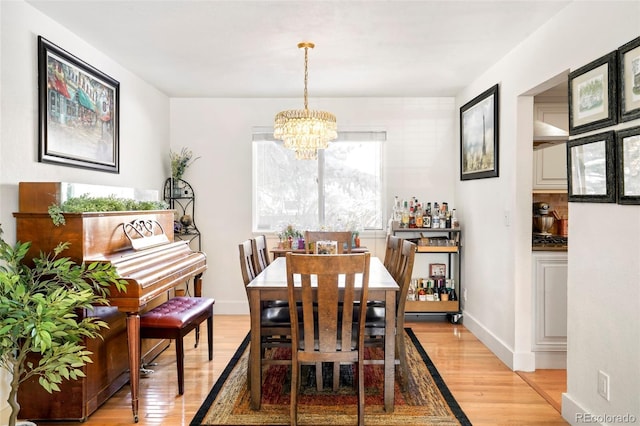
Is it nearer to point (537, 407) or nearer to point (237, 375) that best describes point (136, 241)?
point (237, 375)

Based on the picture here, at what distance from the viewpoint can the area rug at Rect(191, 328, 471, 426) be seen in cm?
263

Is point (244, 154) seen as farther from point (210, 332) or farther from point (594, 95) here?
point (594, 95)

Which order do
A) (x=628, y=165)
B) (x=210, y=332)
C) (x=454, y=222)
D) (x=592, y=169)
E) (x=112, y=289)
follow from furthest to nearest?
(x=454, y=222), (x=210, y=332), (x=112, y=289), (x=592, y=169), (x=628, y=165)

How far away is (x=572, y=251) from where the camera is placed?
8.67 ft

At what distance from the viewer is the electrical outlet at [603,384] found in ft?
7.52

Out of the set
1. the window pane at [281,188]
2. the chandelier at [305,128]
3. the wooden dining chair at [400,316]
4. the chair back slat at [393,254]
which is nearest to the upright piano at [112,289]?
the chandelier at [305,128]

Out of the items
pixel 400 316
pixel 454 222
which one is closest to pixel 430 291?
pixel 454 222

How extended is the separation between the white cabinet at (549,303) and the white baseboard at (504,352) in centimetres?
12

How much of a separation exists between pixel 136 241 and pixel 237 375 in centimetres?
126

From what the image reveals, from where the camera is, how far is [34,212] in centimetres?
262

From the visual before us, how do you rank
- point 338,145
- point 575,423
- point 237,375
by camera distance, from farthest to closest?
point 338,145 → point 237,375 → point 575,423

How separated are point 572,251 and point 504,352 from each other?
1331 millimetres

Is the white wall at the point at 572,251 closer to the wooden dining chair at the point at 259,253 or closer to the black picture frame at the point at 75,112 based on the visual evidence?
the wooden dining chair at the point at 259,253

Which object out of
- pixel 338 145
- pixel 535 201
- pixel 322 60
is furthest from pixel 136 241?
pixel 535 201
